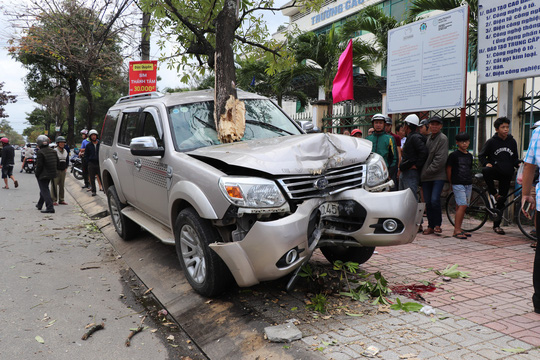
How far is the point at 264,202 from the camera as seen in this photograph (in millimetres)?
3580

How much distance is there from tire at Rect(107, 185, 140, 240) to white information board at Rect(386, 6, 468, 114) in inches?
223

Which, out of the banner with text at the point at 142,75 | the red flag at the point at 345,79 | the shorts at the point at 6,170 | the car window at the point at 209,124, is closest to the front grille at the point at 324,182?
the car window at the point at 209,124

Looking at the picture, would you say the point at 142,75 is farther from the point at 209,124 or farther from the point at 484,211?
the point at 484,211

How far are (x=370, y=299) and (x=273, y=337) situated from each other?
1.16m

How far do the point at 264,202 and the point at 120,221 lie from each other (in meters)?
4.21

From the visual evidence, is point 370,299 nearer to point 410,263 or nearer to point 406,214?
point 406,214

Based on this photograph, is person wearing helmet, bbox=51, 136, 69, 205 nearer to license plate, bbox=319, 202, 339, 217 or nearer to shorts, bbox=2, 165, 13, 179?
shorts, bbox=2, 165, 13, 179

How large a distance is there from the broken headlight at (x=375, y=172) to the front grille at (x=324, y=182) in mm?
102

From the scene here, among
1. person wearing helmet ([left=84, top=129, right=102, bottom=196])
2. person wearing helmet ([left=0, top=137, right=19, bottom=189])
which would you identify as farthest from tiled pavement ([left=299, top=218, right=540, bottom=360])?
person wearing helmet ([left=0, top=137, right=19, bottom=189])

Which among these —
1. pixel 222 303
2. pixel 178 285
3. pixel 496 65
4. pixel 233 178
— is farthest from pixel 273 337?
pixel 496 65

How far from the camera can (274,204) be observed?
11.8 feet

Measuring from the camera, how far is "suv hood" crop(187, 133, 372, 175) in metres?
3.72

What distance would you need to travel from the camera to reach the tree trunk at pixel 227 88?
495 cm

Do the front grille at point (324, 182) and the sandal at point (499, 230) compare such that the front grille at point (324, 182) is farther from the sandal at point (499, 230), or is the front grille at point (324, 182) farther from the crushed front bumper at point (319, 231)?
the sandal at point (499, 230)
